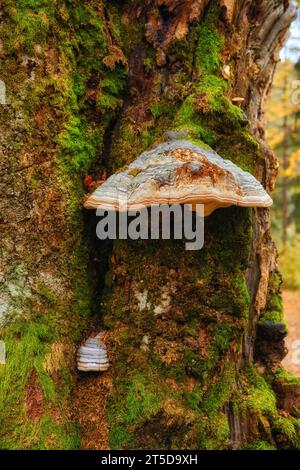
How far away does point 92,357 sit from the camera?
270cm

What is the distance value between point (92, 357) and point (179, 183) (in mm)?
1380

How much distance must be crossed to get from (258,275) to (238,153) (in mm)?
1085

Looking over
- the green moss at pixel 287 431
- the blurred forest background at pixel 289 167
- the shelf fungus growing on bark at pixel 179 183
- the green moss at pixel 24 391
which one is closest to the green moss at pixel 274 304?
the green moss at pixel 287 431

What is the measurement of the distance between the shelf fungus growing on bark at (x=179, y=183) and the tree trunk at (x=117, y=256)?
430 millimetres

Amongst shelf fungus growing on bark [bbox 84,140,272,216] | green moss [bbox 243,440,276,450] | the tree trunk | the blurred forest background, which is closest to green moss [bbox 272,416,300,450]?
the tree trunk

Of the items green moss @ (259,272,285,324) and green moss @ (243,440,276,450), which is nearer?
green moss @ (243,440,276,450)

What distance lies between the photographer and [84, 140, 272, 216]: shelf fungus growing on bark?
7.16 feet

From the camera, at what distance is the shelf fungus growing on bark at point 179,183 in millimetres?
2184

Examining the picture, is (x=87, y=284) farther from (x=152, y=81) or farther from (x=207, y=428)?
(x=152, y=81)

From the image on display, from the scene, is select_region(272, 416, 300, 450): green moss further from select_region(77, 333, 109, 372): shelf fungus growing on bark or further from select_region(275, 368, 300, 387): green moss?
select_region(77, 333, 109, 372): shelf fungus growing on bark

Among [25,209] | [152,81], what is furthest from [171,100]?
[25,209]

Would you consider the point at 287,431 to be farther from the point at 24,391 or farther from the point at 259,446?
the point at 24,391

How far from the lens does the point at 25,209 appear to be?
2.68 m

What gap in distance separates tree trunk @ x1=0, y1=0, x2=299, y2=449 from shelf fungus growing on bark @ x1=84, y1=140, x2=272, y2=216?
430 millimetres
